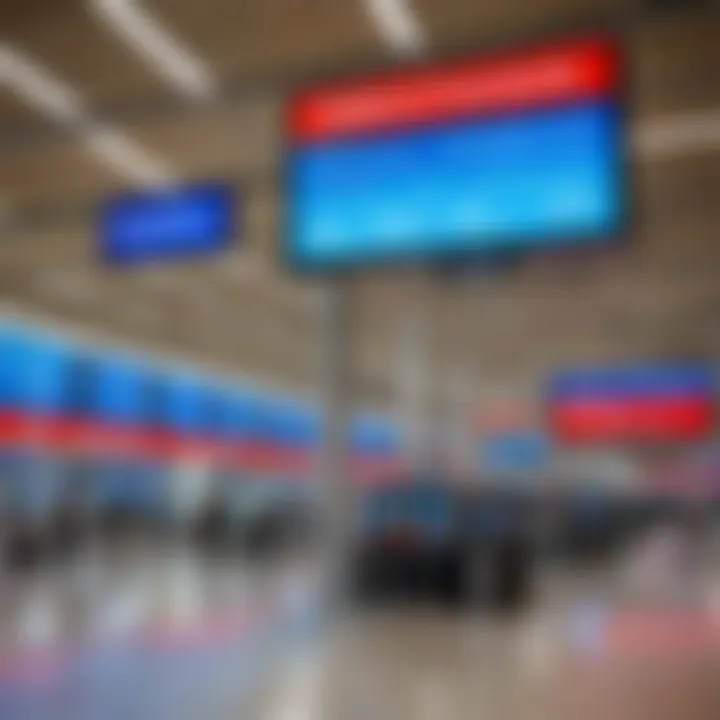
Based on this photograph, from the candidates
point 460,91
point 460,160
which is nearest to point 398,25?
point 460,91

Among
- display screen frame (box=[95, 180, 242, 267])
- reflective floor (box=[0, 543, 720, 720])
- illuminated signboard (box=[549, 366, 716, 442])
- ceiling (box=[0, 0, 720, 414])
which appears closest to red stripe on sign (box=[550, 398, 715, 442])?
illuminated signboard (box=[549, 366, 716, 442])

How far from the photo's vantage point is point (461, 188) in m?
5.99

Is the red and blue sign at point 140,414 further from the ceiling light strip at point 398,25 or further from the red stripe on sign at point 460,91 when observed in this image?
the red stripe on sign at point 460,91

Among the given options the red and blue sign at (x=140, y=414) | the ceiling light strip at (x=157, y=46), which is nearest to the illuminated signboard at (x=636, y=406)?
the red and blue sign at (x=140, y=414)

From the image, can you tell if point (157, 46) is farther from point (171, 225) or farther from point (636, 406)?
point (636, 406)

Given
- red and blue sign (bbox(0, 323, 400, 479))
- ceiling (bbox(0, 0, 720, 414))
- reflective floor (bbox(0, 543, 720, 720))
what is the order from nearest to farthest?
reflective floor (bbox(0, 543, 720, 720))
ceiling (bbox(0, 0, 720, 414))
red and blue sign (bbox(0, 323, 400, 479))

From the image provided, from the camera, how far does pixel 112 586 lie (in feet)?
42.3

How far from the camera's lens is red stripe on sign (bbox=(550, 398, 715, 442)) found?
19078 millimetres

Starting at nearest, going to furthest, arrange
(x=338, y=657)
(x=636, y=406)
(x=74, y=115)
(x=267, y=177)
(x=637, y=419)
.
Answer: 1. (x=338, y=657)
2. (x=74, y=115)
3. (x=267, y=177)
4. (x=637, y=419)
5. (x=636, y=406)

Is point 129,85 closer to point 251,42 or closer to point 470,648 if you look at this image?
point 251,42

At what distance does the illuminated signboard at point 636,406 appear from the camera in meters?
19.2

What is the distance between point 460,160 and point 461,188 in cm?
19

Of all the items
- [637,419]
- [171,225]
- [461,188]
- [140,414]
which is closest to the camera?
[461,188]

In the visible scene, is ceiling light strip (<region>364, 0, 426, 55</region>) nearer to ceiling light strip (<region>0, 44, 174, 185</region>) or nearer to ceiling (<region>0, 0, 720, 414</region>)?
ceiling (<region>0, 0, 720, 414</region>)
